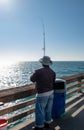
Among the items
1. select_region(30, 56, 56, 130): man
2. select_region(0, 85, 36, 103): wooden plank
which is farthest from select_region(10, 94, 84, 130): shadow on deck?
select_region(0, 85, 36, 103): wooden plank

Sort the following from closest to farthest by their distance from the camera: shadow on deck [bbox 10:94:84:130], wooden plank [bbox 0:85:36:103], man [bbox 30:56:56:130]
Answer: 1. wooden plank [bbox 0:85:36:103]
2. man [bbox 30:56:56:130]
3. shadow on deck [bbox 10:94:84:130]

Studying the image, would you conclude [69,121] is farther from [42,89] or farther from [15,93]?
[15,93]

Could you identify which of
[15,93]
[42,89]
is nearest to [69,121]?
[42,89]

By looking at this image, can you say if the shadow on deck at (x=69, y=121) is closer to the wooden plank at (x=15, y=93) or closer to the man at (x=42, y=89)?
the man at (x=42, y=89)

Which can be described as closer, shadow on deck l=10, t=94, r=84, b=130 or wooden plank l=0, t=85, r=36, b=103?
wooden plank l=0, t=85, r=36, b=103

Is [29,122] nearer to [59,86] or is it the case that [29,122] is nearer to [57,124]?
[57,124]

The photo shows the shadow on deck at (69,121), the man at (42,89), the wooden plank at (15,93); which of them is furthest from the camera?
the shadow on deck at (69,121)

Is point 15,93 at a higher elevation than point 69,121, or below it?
higher

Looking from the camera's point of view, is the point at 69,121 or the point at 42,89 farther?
the point at 69,121

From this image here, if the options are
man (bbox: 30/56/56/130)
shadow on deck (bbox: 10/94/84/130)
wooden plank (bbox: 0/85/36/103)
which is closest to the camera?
wooden plank (bbox: 0/85/36/103)

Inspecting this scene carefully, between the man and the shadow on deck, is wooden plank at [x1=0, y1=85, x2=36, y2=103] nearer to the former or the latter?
Answer: the man

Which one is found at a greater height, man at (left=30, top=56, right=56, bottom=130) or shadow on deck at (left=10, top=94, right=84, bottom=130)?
man at (left=30, top=56, right=56, bottom=130)

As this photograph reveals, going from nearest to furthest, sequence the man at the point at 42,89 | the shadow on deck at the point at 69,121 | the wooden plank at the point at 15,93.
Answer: the wooden plank at the point at 15,93
the man at the point at 42,89
the shadow on deck at the point at 69,121

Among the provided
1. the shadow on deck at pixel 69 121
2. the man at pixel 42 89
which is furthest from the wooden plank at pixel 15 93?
the shadow on deck at pixel 69 121
